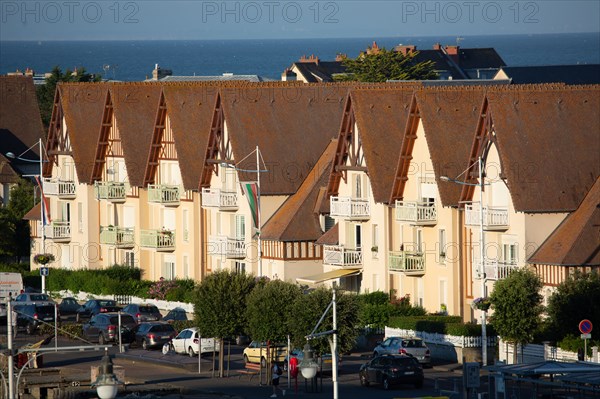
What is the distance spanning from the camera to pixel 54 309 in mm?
83250

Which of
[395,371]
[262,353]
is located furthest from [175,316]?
[395,371]

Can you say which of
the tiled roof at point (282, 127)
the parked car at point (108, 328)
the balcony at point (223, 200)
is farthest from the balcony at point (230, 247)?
the parked car at point (108, 328)

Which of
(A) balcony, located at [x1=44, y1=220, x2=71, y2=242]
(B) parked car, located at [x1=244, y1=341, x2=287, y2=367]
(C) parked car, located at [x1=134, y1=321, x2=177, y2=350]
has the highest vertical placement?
(A) balcony, located at [x1=44, y1=220, x2=71, y2=242]

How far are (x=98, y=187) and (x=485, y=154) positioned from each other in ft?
98.5

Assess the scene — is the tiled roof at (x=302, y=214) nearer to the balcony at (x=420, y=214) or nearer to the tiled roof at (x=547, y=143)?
the balcony at (x=420, y=214)

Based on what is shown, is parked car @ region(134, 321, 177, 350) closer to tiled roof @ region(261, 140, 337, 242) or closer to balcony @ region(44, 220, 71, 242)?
tiled roof @ region(261, 140, 337, 242)

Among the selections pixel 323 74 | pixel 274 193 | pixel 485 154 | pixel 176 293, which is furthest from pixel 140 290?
pixel 323 74

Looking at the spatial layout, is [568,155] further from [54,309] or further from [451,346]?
[54,309]

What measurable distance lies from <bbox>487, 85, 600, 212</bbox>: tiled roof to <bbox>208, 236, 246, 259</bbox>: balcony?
1794cm

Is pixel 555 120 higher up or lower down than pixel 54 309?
higher up

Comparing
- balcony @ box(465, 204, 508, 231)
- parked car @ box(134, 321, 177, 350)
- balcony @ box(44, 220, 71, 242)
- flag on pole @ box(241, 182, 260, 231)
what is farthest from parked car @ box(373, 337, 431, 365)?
balcony @ box(44, 220, 71, 242)

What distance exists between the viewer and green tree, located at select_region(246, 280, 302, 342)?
220ft

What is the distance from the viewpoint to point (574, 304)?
220ft

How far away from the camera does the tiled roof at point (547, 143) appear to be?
2881 inches
